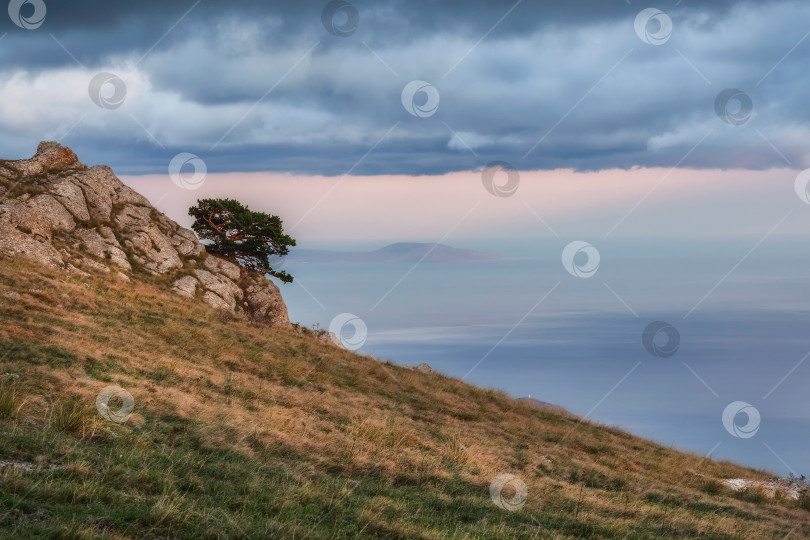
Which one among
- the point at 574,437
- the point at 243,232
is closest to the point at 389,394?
the point at 574,437

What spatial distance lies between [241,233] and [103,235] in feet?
38.7

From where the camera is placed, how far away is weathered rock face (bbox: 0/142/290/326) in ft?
103

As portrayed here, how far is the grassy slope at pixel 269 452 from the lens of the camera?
27.1ft

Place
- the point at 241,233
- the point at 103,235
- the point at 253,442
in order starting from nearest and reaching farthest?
the point at 253,442 < the point at 103,235 < the point at 241,233

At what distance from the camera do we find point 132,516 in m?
7.46

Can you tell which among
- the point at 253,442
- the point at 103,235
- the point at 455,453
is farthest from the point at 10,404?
the point at 103,235

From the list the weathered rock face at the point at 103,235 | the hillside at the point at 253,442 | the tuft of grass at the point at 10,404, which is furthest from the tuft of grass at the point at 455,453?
the weathered rock face at the point at 103,235

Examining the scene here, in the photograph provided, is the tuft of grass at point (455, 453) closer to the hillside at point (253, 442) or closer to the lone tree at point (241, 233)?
the hillside at point (253, 442)

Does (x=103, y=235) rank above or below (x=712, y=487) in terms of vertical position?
above

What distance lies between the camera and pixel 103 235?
3559 cm

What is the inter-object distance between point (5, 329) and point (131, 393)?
6.35m

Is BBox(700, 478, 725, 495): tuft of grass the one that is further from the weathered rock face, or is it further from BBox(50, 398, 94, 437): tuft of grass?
the weathered rock face

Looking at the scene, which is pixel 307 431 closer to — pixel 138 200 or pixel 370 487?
pixel 370 487

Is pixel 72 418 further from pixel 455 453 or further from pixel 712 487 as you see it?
pixel 712 487
